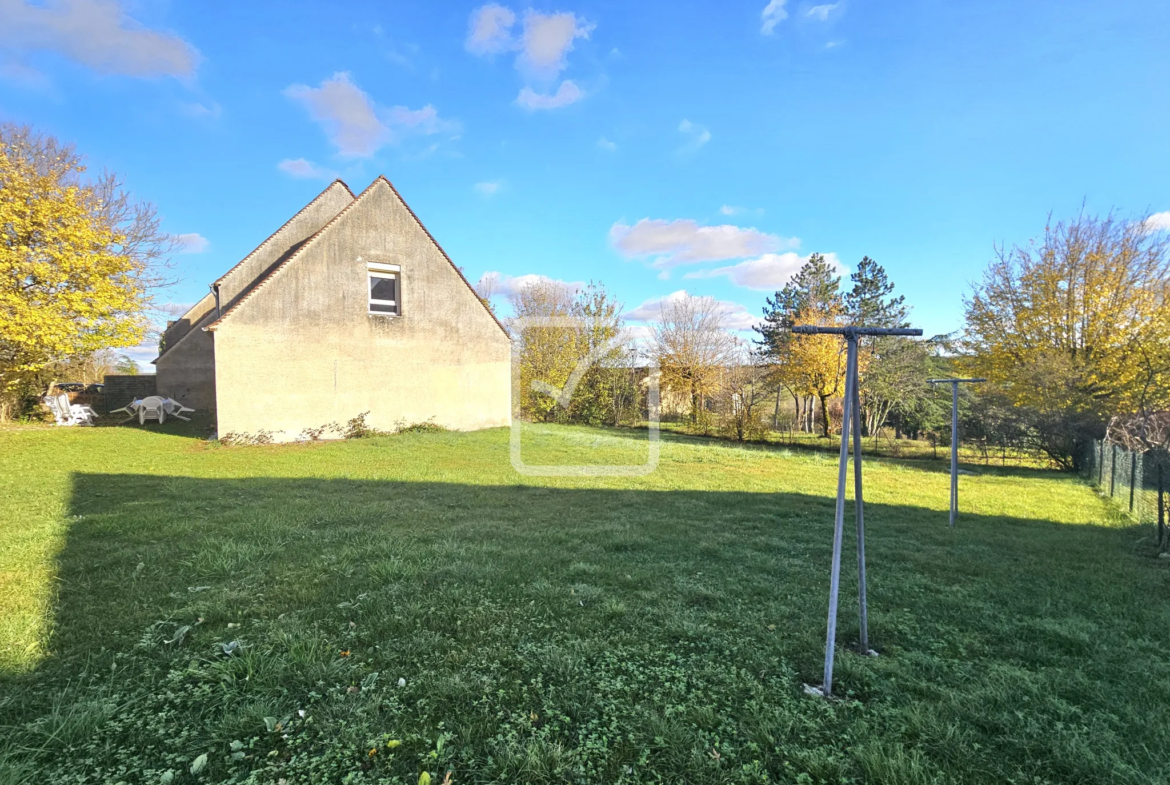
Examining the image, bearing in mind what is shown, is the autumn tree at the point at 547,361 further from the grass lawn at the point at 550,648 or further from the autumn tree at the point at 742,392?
the grass lawn at the point at 550,648

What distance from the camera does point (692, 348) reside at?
20.1m

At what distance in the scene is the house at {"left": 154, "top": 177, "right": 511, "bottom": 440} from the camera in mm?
11359

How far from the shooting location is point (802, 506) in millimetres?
6754

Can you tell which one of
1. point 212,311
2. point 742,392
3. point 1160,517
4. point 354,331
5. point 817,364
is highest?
point 212,311

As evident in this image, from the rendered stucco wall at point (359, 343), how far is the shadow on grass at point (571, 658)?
7.34 meters

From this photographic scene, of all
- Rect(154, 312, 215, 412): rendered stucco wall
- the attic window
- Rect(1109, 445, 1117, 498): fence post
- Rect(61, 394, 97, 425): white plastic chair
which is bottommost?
Rect(1109, 445, 1117, 498): fence post

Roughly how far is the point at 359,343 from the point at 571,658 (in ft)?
40.0

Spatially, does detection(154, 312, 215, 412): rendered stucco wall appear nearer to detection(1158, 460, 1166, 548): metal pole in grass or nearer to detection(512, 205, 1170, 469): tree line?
detection(512, 205, 1170, 469): tree line

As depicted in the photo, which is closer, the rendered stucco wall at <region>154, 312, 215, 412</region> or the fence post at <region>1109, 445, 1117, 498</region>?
the fence post at <region>1109, 445, 1117, 498</region>

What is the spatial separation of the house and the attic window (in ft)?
0.09

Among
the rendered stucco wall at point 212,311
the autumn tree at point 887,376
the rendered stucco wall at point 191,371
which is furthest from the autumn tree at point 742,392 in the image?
the rendered stucco wall at point 191,371

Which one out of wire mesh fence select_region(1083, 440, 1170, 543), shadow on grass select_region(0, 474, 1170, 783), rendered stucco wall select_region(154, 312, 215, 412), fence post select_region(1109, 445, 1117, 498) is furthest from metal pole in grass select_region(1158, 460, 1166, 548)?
rendered stucco wall select_region(154, 312, 215, 412)

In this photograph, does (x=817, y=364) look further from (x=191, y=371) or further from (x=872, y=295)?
(x=191, y=371)

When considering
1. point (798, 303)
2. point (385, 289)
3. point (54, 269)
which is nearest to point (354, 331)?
point (385, 289)
